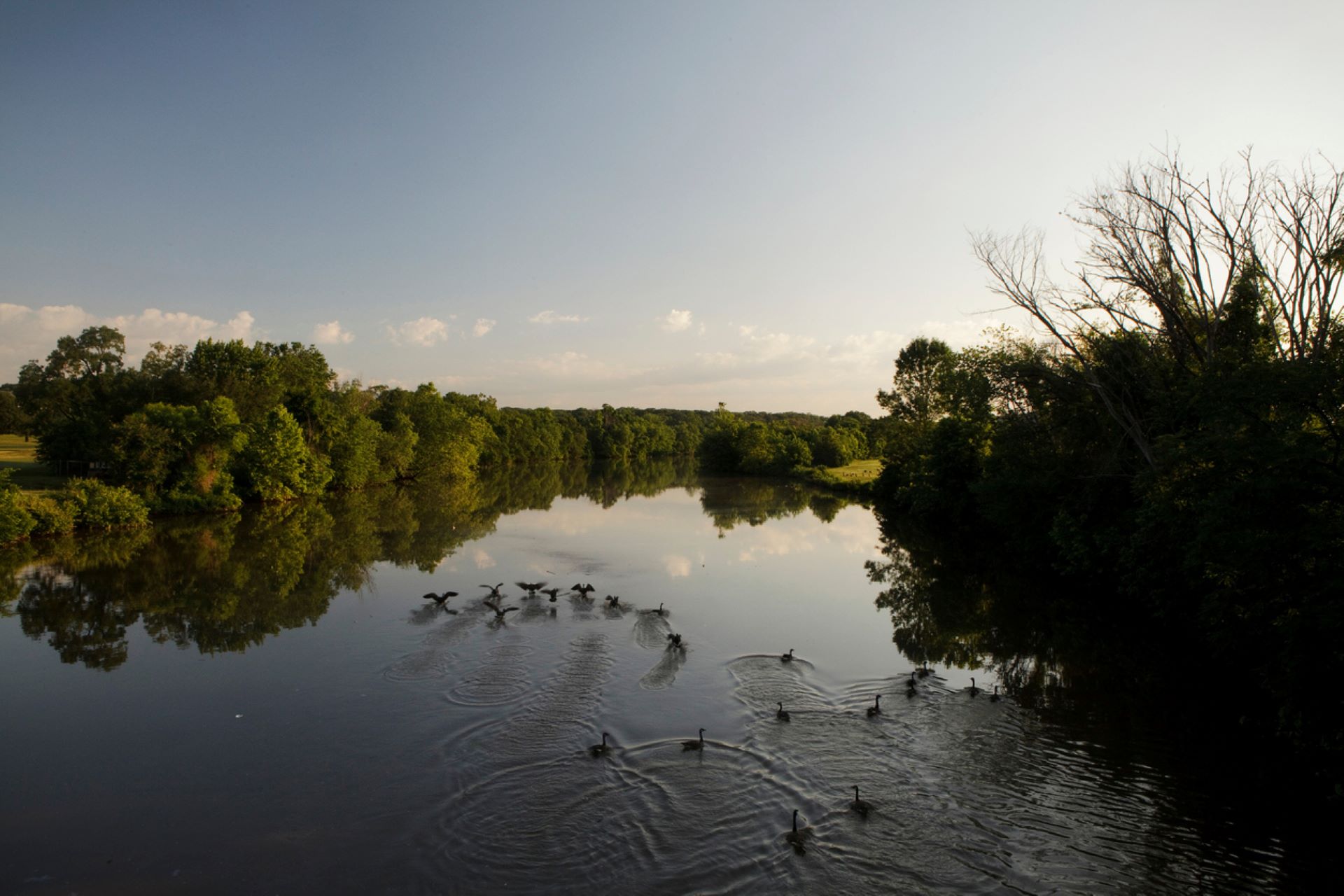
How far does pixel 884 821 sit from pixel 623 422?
425 feet

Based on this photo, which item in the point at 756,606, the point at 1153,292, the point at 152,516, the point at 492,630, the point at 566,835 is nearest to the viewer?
the point at 566,835

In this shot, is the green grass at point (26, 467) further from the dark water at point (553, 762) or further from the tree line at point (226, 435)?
the dark water at point (553, 762)

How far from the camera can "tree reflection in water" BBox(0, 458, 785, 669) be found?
771 inches

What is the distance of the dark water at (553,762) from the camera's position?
28.4 ft

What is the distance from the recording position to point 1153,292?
20422 mm

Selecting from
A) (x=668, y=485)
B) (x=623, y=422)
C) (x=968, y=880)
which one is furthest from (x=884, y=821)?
(x=623, y=422)

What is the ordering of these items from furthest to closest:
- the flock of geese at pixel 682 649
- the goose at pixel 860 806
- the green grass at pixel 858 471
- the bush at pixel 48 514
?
the green grass at pixel 858 471 → the bush at pixel 48 514 → the goose at pixel 860 806 → the flock of geese at pixel 682 649

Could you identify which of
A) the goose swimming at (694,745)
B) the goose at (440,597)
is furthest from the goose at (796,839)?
the goose at (440,597)

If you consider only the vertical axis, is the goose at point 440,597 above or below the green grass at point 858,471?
below

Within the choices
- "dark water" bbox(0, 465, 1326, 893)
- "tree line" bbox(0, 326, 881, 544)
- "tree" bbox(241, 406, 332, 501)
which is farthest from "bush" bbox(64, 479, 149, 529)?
"dark water" bbox(0, 465, 1326, 893)

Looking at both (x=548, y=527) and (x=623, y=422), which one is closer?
(x=548, y=527)

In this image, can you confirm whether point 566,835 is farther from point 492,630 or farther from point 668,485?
point 668,485

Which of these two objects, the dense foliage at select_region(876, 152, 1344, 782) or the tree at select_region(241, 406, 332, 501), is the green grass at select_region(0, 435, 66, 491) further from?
the dense foliage at select_region(876, 152, 1344, 782)

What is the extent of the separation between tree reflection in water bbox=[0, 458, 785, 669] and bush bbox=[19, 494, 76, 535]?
2.43ft
